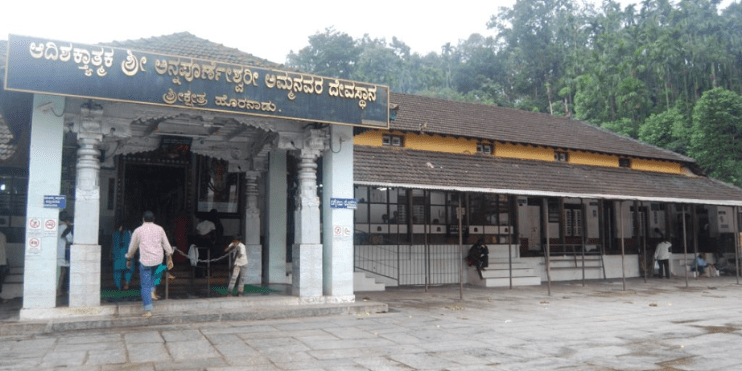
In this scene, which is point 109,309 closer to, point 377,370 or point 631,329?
point 377,370

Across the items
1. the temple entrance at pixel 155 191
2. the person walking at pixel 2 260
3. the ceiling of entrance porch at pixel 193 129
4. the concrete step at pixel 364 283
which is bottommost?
the concrete step at pixel 364 283

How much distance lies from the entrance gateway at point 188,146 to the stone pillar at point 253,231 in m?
0.03

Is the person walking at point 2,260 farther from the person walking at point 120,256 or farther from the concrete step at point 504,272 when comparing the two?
the concrete step at point 504,272

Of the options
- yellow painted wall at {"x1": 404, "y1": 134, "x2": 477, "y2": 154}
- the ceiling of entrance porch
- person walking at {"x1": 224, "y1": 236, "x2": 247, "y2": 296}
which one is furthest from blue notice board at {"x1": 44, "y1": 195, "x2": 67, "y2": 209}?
yellow painted wall at {"x1": 404, "y1": 134, "x2": 477, "y2": 154}

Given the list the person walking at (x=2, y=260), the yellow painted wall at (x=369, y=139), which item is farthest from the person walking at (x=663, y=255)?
the person walking at (x=2, y=260)

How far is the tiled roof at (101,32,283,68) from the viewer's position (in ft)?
33.3

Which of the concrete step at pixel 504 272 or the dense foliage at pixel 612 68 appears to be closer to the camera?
the concrete step at pixel 504 272

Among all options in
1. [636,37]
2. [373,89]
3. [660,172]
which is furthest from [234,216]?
[636,37]

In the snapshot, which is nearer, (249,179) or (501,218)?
(249,179)

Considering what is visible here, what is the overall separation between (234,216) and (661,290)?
12900mm

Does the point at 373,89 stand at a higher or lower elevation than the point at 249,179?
higher

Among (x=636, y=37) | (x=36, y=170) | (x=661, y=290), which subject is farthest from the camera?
A: (x=636, y=37)

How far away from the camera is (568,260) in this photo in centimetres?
2008

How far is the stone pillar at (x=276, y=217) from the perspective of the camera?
13.5 meters
